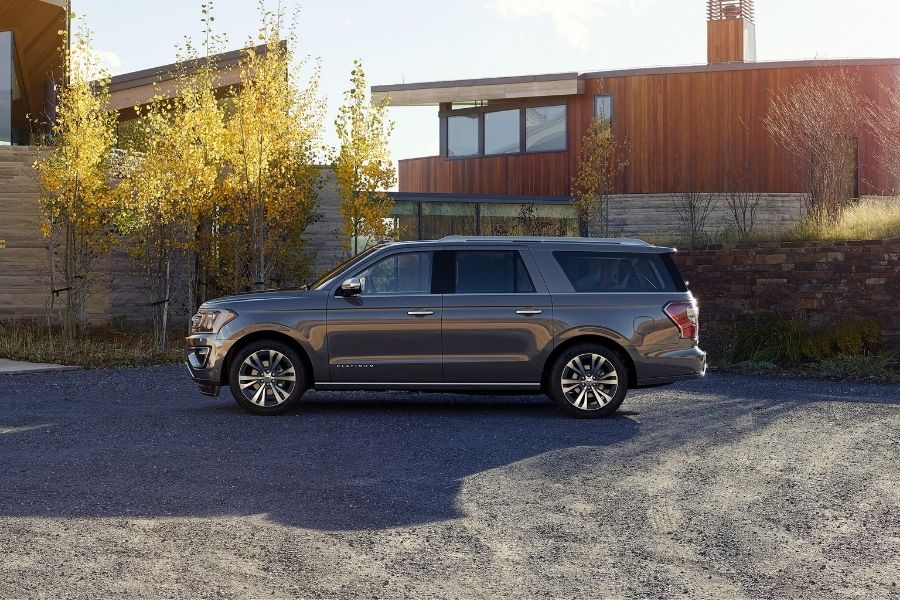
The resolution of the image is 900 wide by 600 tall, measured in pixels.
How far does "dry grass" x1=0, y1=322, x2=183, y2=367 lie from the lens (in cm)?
1803

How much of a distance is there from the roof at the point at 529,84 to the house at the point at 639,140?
0.03 metres

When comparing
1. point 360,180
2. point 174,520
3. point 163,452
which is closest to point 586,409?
point 163,452

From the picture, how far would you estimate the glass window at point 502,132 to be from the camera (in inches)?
1385

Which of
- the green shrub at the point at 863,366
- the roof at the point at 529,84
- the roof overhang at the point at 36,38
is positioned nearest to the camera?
the green shrub at the point at 863,366

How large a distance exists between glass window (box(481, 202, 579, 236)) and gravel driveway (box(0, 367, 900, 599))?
16348 mm

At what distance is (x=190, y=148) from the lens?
19375 mm

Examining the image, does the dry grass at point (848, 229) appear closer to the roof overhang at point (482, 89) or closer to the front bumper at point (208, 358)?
the front bumper at point (208, 358)

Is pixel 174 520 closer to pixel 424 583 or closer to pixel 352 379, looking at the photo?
pixel 424 583

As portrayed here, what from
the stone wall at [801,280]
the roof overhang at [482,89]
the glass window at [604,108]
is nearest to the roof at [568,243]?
the stone wall at [801,280]

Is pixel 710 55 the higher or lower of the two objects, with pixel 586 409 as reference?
higher

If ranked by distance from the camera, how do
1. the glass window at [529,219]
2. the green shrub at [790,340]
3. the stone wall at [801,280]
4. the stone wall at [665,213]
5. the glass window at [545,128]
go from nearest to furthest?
the green shrub at [790,340] < the stone wall at [801,280] < the glass window at [529,219] < the stone wall at [665,213] < the glass window at [545,128]

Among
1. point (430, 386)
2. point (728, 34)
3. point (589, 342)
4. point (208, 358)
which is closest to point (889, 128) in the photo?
point (728, 34)

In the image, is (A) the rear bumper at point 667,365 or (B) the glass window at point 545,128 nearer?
(A) the rear bumper at point 667,365

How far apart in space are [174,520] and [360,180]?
15.8 m
